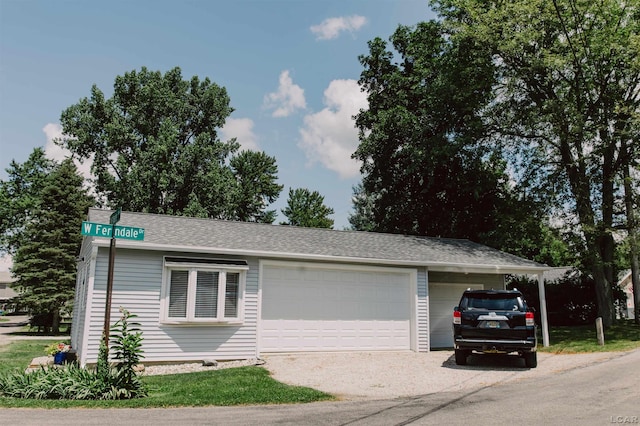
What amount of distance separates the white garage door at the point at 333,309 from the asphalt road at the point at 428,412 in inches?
244

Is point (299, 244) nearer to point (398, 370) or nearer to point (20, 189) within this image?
point (398, 370)

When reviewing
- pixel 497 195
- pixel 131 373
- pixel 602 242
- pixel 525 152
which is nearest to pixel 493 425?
pixel 131 373

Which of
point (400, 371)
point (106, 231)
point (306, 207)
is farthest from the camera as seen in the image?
point (306, 207)

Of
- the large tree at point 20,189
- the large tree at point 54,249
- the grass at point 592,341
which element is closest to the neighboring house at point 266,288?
the grass at point 592,341

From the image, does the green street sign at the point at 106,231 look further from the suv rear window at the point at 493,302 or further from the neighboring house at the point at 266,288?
the suv rear window at the point at 493,302

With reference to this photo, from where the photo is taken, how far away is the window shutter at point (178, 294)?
12031 millimetres

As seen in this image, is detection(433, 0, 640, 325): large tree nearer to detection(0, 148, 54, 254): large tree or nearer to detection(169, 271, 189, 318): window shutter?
detection(169, 271, 189, 318): window shutter

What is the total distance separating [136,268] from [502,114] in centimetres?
1824

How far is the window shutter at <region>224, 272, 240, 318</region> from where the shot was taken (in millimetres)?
12555

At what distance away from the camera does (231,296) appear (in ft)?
41.6

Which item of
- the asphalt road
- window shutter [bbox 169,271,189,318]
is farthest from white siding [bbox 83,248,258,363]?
the asphalt road

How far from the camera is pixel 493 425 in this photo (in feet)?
19.2

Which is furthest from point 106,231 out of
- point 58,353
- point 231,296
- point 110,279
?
point 58,353

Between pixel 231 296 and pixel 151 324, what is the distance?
6.93 ft
